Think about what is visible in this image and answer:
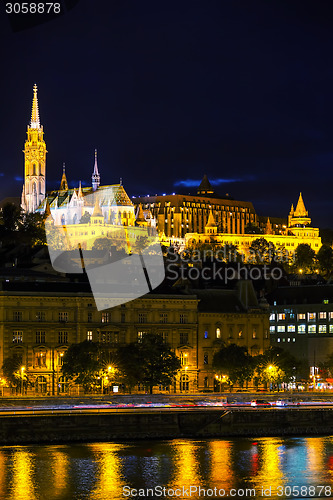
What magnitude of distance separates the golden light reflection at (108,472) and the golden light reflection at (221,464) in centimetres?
501

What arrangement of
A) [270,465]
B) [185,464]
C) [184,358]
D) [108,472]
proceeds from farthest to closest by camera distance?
1. [184,358]
2. [270,465]
3. [185,464]
4. [108,472]

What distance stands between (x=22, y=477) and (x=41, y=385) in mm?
36355

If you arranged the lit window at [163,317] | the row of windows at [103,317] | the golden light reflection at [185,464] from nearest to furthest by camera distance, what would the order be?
the golden light reflection at [185,464] → the row of windows at [103,317] → the lit window at [163,317]

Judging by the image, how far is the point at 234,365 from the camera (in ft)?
361

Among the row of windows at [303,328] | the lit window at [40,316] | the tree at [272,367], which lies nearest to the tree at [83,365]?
the lit window at [40,316]

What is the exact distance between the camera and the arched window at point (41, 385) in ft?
340

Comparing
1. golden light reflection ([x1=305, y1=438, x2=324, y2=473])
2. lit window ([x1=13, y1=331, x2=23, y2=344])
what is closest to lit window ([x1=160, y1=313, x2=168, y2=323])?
lit window ([x1=13, y1=331, x2=23, y2=344])

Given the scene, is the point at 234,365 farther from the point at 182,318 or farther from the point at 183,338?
the point at 182,318

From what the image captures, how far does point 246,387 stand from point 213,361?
3791 millimetres

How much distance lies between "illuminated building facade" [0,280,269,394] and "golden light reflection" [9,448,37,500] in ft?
97.1

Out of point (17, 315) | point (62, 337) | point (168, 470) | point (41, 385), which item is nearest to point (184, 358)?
point (62, 337)

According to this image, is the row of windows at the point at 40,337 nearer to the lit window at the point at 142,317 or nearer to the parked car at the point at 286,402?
the lit window at the point at 142,317

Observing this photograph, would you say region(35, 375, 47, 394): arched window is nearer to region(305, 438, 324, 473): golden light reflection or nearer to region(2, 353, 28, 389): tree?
region(2, 353, 28, 389): tree

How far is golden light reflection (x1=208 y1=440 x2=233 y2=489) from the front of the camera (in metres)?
67.0
